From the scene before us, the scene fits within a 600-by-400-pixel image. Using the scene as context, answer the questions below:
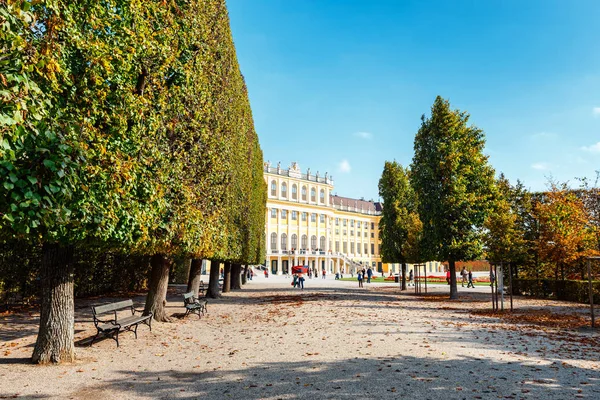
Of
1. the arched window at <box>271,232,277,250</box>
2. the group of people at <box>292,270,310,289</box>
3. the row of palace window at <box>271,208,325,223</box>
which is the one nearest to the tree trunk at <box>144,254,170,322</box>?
the group of people at <box>292,270,310,289</box>

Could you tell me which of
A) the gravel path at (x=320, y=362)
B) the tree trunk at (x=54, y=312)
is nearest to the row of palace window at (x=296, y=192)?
the gravel path at (x=320, y=362)

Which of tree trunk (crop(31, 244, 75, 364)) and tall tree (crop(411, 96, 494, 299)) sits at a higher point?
tall tree (crop(411, 96, 494, 299))

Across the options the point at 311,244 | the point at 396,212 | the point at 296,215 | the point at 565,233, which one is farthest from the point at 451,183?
the point at 311,244

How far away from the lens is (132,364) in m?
7.78

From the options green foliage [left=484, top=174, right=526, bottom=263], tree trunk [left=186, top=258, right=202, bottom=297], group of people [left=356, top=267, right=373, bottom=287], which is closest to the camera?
tree trunk [left=186, top=258, right=202, bottom=297]

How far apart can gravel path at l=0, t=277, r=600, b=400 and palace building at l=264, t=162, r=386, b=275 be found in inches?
2519

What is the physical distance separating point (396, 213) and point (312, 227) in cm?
5388

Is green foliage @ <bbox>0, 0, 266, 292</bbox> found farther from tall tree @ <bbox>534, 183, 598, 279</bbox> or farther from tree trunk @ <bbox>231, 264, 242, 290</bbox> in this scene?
tall tree @ <bbox>534, 183, 598, 279</bbox>

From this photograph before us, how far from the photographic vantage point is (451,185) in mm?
22297

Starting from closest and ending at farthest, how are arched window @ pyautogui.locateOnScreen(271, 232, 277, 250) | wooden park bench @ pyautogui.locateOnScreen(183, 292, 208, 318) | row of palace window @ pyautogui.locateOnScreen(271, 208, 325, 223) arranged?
wooden park bench @ pyautogui.locateOnScreen(183, 292, 208, 318)
arched window @ pyautogui.locateOnScreen(271, 232, 277, 250)
row of palace window @ pyautogui.locateOnScreen(271, 208, 325, 223)

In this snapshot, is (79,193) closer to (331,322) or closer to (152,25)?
(152,25)

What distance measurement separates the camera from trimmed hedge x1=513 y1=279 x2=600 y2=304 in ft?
68.9

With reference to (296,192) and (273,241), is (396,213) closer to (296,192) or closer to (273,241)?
(273,241)

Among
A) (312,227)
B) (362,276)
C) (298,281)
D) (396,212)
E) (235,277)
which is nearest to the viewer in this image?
(235,277)
